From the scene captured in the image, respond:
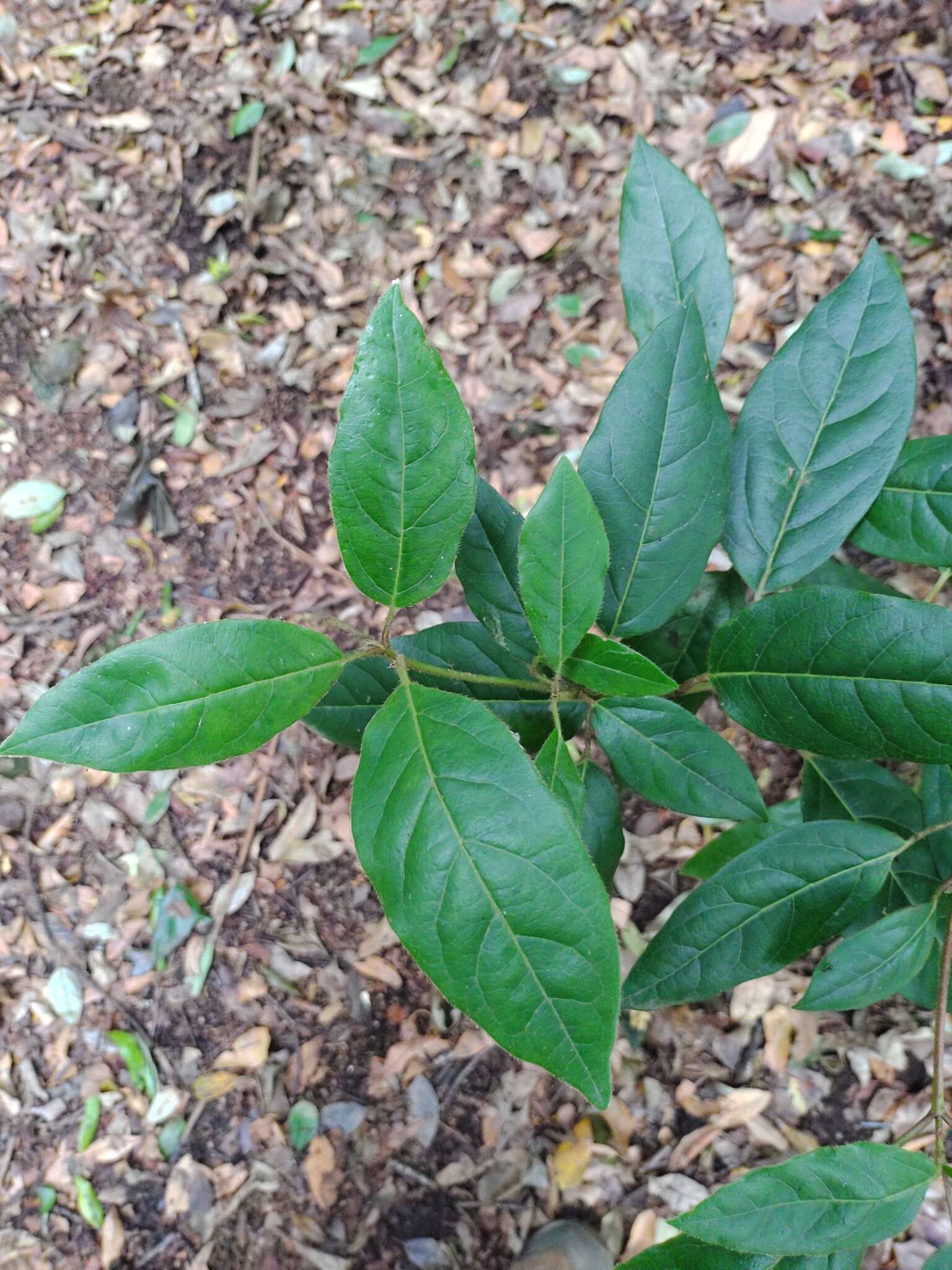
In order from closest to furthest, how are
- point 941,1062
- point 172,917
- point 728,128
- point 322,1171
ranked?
point 941,1062, point 322,1171, point 172,917, point 728,128

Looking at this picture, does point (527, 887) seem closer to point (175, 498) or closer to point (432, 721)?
point (432, 721)

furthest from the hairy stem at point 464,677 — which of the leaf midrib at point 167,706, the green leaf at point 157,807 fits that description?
the green leaf at point 157,807

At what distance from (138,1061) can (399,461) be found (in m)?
1.95

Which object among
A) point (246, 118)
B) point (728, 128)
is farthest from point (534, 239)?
point (246, 118)

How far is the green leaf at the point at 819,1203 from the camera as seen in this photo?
88cm

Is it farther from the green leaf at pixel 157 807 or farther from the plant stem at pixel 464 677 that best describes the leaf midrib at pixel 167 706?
the green leaf at pixel 157 807

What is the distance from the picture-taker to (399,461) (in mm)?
869

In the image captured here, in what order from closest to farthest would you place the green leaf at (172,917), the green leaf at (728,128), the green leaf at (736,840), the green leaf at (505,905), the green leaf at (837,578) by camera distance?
1. the green leaf at (505,905)
2. the green leaf at (837,578)
3. the green leaf at (736,840)
4. the green leaf at (172,917)
5. the green leaf at (728,128)

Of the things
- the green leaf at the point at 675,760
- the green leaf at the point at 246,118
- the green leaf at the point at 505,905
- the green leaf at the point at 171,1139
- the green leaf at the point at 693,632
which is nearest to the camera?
the green leaf at the point at 505,905

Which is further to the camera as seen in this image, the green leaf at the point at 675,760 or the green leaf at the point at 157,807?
the green leaf at the point at 157,807

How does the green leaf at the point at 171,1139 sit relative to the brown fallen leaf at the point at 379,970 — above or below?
below

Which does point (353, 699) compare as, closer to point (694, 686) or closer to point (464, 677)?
point (464, 677)

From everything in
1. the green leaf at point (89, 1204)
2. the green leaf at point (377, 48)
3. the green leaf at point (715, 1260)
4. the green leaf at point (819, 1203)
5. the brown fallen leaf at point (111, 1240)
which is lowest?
the brown fallen leaf at point (111, 1240)

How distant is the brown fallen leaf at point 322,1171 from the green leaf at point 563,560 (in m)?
1.67
